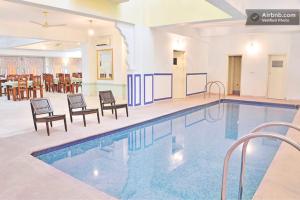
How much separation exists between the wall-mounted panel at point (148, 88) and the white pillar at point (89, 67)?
11.3 feet

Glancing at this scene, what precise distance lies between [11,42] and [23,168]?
1251cm

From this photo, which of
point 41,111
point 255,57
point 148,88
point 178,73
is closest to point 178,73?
point 178,73

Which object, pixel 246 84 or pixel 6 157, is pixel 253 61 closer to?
pixel 246 84

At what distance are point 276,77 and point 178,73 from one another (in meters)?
4.04

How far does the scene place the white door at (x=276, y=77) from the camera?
1043 centimetres

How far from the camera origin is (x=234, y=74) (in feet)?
41.0

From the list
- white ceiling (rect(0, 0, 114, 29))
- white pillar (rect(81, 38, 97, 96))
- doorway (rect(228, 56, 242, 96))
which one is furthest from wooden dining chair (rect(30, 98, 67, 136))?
doorway (rect(228, 56, 242, 96))

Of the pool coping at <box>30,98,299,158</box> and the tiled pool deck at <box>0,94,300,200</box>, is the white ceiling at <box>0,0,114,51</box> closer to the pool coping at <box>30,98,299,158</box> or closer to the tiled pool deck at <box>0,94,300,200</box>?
the tiled pool deck at <box>0,94,300,200</box>

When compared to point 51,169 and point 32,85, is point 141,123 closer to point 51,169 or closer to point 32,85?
point 51,169

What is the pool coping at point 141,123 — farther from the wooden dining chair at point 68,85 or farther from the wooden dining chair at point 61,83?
the wooden dining chair at point 61,83

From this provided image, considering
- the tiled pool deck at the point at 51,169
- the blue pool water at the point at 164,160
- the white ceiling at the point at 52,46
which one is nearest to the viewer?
the tiled pool deck at the point at 51,169

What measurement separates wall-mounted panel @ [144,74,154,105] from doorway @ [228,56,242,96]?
5.01m

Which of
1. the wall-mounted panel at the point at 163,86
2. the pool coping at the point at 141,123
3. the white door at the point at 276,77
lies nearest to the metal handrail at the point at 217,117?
the pool coping at the point at 141,123

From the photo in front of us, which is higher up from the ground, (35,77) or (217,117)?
(35,77)
